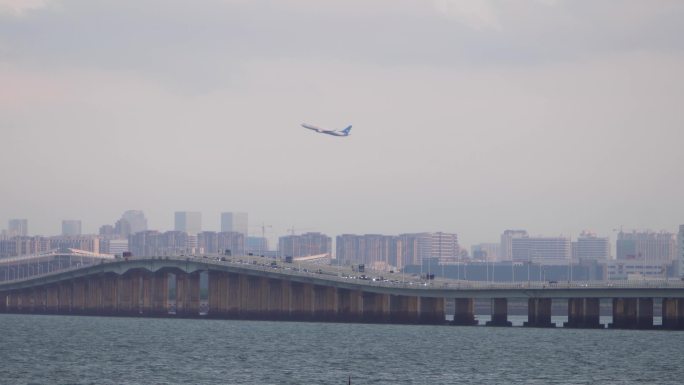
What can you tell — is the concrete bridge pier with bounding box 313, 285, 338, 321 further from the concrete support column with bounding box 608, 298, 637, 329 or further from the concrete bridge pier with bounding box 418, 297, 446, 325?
the concrete support column with bounding box 608, 298, 637, 329

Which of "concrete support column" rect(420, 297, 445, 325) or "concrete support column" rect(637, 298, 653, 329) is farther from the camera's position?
"concrete support column" rect(420, 297, 445, 325)

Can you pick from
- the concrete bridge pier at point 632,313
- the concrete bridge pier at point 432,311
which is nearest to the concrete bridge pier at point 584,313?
the concrete bridge pier at point 632,313

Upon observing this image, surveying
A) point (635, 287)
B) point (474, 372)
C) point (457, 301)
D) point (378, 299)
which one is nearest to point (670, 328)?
point (635, 287)

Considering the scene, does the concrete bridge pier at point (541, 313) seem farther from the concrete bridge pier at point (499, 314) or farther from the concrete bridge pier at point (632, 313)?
the concrete bridge pier at point (632, 313)

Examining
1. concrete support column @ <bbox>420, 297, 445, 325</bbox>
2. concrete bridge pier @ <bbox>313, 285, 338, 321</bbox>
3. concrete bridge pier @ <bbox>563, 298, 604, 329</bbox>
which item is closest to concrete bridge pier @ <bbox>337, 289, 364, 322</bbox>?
concrete bridge pier @ <bbox>313, 285, 338, 321</bbox>

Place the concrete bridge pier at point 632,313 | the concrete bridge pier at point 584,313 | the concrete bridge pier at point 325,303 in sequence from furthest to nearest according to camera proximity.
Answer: the concrete bridge pier at point 325,303 → the concrete bridge pier at point 584,313 → the concrete bridge pier at point 632,313

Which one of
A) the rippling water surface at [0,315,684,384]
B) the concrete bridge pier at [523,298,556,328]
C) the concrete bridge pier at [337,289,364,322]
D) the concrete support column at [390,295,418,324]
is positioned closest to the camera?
the rippling water surface at [0,315,684,384]

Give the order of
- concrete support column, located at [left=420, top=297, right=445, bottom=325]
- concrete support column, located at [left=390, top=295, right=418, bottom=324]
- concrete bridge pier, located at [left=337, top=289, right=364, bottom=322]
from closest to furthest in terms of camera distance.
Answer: concrete support column, located at [left=420, top=297, right=445, bottom=325], concrete support column, located at [left=390, top=295, right=418, bottom=324], concrete bridge pier, located at [left=337, top=289, right=364, bottom=322]
